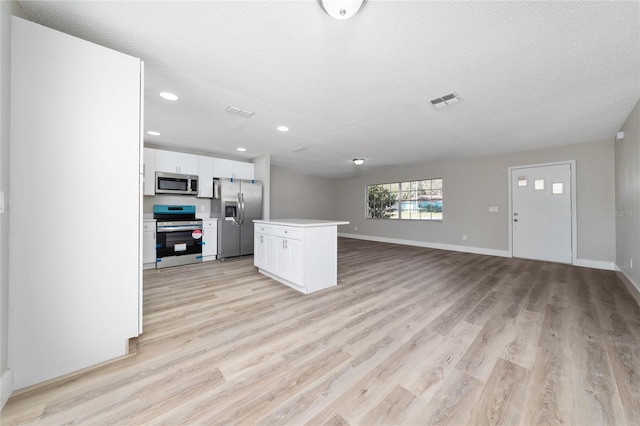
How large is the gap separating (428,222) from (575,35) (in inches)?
219

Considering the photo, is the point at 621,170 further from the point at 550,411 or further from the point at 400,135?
the point at 550,411

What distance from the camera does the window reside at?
6773 millimetres

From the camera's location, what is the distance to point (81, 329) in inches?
61.2

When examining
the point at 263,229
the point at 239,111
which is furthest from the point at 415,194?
the point at 239,111

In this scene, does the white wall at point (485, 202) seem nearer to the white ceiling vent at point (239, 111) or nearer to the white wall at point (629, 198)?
the white wall at point (629, 198)

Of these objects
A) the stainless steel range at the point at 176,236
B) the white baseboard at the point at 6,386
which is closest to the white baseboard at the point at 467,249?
the stainless steel range at the point at 176,236

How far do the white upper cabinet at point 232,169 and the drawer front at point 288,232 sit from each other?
2.71 meters

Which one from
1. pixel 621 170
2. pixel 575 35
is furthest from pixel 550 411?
pixel 621 170

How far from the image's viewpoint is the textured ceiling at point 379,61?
5.07 ft

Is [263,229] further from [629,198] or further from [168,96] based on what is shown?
[629,198]

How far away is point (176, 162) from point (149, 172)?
0.52 m

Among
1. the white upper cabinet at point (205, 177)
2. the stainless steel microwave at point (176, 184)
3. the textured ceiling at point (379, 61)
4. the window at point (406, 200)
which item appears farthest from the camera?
the window at point (406, 200)

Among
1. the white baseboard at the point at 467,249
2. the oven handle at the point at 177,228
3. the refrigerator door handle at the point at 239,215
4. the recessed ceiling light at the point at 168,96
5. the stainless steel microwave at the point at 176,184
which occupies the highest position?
the recessed ceiling light at the point at 168,96

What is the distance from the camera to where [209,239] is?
4.93 meters
